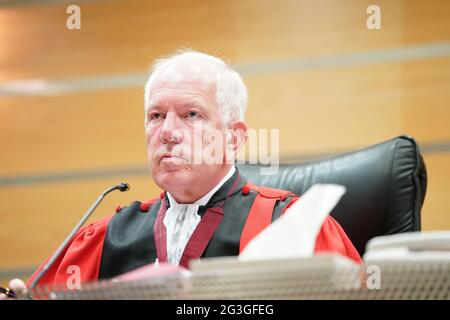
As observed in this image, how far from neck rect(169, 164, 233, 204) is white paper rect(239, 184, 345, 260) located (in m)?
0.81

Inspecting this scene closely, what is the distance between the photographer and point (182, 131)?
1.80 metres

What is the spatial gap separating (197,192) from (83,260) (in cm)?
36

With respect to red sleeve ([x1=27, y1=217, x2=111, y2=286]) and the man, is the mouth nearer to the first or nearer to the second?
the man

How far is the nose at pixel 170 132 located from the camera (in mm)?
1788

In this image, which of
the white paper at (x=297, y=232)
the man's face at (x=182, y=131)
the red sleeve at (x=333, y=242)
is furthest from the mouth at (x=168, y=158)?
the white paper at (x=297, y=232)

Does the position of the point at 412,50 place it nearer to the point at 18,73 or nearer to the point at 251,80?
the point at 251,80

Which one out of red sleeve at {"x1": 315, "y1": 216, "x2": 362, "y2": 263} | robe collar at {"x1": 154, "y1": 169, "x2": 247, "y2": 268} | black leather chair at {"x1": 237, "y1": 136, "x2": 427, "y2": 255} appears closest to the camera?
red sleeve at {"x1": 315, "y1": 216, "x2": 362, "y2": 263}

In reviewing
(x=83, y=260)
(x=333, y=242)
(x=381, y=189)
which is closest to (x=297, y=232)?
(x=333, y=242)

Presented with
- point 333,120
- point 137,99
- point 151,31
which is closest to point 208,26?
point 151,31

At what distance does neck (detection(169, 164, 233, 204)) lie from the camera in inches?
73.2

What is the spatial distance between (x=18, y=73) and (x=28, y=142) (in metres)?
0.27

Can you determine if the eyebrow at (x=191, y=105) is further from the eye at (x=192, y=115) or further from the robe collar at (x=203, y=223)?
the robe collar at (x=203, y=223)

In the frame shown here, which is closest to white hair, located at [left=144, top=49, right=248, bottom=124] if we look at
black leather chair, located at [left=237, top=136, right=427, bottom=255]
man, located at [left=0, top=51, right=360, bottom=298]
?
man, located at [left=0, top=51, right=360, bottom=298]

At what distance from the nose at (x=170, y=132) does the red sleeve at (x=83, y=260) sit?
0.34m
